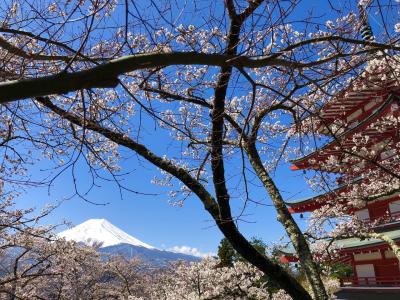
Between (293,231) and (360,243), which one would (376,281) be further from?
(293,231)

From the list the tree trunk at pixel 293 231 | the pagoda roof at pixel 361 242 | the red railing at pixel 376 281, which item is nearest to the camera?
the tree trunk at pixel 293 231

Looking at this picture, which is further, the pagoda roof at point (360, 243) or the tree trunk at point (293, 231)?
the pagoda roof at point (360, 243)

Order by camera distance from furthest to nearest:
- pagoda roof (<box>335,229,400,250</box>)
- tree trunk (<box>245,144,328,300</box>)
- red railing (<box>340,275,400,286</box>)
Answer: red railing (<box>340,275,400,286</box>) < pagoda roof (<box>335,229,400,250</box>) < tree trunk (<box>245,144,328,300</box>)

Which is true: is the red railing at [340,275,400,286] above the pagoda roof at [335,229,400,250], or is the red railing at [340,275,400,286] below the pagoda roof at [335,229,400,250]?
below

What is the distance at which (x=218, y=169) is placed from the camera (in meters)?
4.07

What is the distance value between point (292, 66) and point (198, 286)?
12763 millimetres

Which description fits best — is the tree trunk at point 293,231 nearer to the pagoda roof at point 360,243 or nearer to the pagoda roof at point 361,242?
the pagoda roof at point 360,243

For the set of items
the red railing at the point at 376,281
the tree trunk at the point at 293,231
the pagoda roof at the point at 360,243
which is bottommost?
the tree trunk at the point at 293,231

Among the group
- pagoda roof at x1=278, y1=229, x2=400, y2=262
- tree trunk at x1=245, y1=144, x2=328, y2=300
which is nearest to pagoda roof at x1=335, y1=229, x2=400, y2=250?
pagoda roof at x1=278, y1=229, x2=400, y2=262

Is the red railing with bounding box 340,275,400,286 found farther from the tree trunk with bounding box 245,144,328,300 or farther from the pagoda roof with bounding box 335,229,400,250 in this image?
the tree trunk with bounding box 245,144,328,300

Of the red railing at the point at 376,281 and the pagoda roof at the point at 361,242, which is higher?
the pagoda roof at the point at 361,242

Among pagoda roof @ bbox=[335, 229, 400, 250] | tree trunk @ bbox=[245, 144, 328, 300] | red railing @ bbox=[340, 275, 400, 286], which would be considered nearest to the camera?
tree trunk @ bbox=[245, 144, 328, 300]

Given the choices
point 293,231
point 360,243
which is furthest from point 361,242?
point 293,231

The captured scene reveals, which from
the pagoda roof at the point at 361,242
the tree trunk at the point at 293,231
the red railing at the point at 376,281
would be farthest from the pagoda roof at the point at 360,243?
the tree trunk at the point at 293,231
